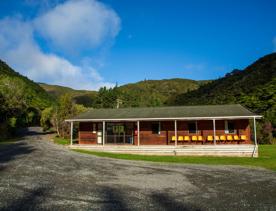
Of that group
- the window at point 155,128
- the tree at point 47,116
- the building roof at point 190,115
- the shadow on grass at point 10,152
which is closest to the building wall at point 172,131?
the window at point 155,128

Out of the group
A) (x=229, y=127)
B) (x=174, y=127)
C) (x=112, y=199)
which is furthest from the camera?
(x=174, y=127)

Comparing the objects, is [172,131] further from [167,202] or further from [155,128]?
[167,202]

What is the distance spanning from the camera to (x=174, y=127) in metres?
27.7

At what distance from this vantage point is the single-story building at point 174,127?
85.6ft

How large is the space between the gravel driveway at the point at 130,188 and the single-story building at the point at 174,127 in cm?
985

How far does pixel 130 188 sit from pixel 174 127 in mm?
16755

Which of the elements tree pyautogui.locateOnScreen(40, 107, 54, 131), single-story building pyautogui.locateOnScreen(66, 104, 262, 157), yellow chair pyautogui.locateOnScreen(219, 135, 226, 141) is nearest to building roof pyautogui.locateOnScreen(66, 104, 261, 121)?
single-story building pyautogui.locateOnScreen(66, 104, 262, 157)

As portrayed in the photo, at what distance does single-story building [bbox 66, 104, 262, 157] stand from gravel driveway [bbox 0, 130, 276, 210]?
985 centimetres

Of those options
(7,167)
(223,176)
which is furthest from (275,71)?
(7,167)

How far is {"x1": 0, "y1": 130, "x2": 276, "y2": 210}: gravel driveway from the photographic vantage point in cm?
891

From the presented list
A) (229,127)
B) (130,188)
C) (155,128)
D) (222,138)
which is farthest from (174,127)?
(130,188)

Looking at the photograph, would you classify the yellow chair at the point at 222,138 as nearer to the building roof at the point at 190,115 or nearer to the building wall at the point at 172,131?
the building wall at the point at 172,131

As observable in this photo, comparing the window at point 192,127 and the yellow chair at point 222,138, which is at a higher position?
the window at point 192,127

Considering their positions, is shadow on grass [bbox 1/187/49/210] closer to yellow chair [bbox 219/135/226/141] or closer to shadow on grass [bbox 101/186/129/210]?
shadow on grass [bbox 101/186/129/210]
